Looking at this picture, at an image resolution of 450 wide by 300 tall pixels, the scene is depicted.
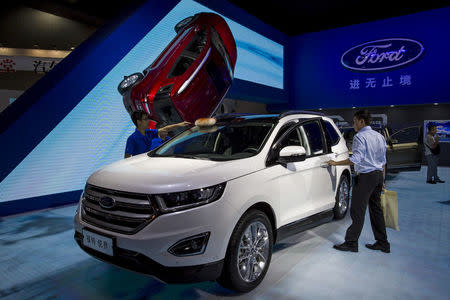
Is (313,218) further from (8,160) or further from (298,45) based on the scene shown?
(298,45)

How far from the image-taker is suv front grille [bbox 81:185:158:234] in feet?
6.51

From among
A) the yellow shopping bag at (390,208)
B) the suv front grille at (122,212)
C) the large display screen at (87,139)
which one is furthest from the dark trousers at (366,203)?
the large display screen at (87,139)

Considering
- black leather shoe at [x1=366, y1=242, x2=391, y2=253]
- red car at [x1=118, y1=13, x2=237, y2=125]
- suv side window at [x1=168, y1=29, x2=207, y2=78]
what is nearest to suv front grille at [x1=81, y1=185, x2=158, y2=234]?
black leather shoe at [x1=366, y1=242, x2=391, y2=253]

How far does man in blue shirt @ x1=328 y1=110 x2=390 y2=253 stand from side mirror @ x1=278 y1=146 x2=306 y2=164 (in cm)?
77

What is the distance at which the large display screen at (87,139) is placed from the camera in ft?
16.1

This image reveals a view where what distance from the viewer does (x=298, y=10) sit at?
1271 centimetres

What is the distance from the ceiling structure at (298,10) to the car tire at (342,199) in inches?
376

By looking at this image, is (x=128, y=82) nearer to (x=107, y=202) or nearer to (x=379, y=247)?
(x=107, y=202)

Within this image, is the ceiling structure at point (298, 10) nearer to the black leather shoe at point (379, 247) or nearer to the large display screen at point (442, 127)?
the large display screen at point (442, 127)

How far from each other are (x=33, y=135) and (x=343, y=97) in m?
10.9

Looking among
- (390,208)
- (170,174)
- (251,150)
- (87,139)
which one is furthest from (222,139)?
(87,139)

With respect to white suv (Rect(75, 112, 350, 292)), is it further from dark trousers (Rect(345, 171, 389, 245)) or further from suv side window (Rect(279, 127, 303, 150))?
dark trousers (Rect(345, 171, 389, 245))

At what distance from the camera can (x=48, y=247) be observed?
3.43m

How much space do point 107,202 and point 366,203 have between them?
8.46ft
